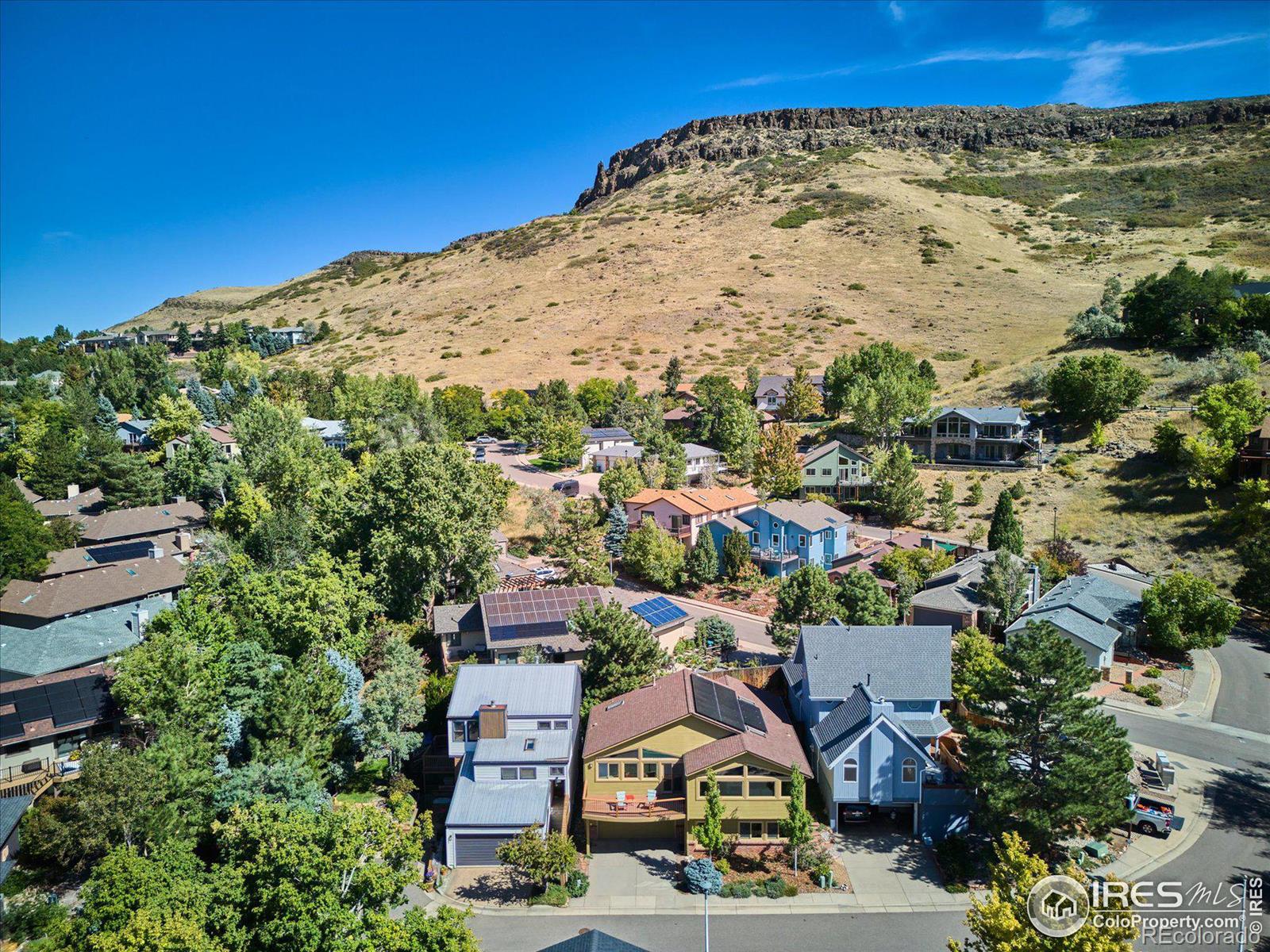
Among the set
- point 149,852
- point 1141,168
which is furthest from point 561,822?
point 1141,168

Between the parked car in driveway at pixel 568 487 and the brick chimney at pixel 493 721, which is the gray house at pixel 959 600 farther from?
the parked car in driveway at pixel 568 487

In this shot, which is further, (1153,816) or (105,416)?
(105,416)

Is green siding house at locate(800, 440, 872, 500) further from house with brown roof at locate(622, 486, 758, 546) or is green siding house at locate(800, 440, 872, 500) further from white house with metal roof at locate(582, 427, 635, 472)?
white house with metal roof at locate(582, 427, 635, 472)

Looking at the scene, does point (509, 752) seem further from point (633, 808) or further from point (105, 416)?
point (105, 416)

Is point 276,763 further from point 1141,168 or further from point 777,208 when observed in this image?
point 1141,168

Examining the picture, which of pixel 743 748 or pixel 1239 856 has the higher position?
pixel 743 748

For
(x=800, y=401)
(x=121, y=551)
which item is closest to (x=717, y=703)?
(x=121, y=551)
